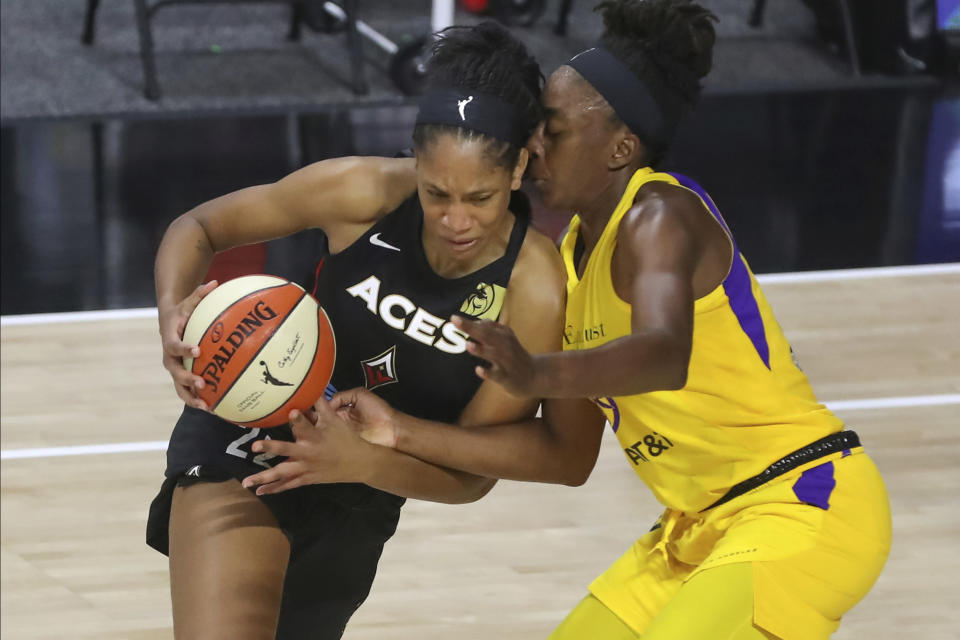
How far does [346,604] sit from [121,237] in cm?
395

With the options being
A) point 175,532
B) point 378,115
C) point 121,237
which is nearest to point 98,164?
point 121,237

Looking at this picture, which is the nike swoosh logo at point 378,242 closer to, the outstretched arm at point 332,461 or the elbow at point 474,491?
the outstretched arm at point 332,461

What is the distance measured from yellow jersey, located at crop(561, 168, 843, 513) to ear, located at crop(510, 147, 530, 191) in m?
0.19

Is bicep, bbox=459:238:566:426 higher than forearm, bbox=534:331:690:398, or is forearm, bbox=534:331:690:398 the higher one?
forearm, bbox=534:331:690:398

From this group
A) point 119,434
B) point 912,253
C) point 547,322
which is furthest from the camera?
point 912,253

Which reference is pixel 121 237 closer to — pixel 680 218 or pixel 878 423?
pixel 878 423

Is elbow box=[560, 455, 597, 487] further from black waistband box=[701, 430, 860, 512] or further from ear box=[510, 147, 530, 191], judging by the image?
ear box=[510, 147, 530, 191]

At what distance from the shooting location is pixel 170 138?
7.74 m

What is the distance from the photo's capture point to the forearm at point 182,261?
8.88 feet

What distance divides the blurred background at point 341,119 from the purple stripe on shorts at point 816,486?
361cm

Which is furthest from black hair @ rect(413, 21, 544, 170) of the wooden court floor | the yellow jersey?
the wooden court floor

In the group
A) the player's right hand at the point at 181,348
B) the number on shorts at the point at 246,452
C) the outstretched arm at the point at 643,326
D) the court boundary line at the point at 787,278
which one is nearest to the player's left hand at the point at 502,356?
the outstretched arm at the point at 643,326

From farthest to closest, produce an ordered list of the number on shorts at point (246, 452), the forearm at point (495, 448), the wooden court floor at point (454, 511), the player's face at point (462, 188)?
the wooden court floor at point (454, 511) < the number on shorts at point (246, 452) < the forearm at point (495, 448) < the player's face at point (462, 188)

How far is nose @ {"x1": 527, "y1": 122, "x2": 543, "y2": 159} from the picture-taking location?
239 centimetres
